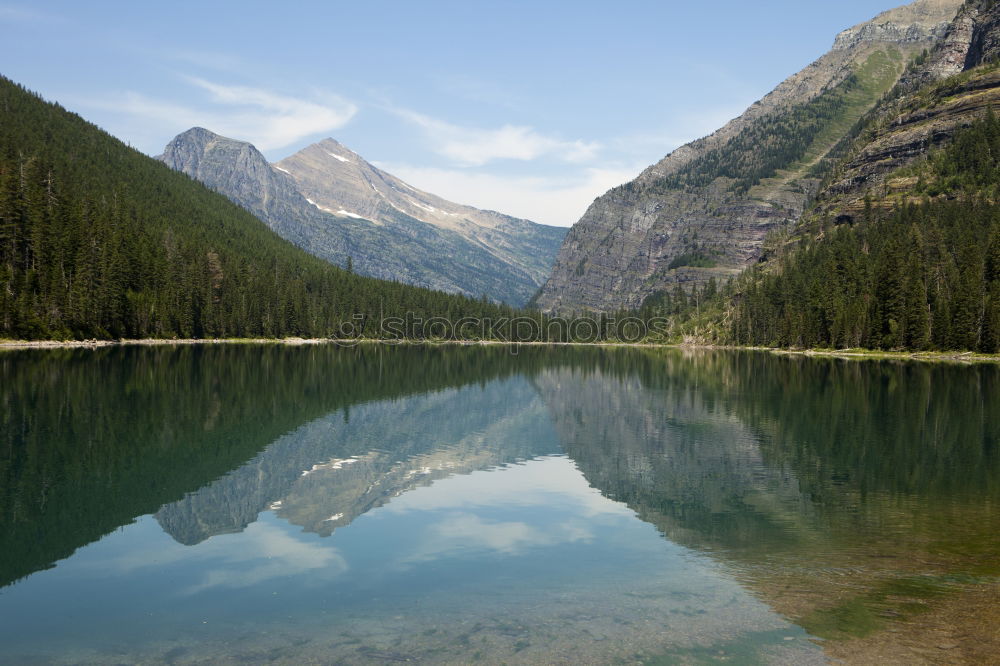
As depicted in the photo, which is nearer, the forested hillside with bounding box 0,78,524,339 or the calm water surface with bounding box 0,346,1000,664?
the calm water surface with bounding box 0,346,1000,664

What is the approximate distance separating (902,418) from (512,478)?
35889 millimetres

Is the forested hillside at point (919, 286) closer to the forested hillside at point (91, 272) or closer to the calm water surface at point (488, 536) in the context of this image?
the calm water surface at point (488, 536)

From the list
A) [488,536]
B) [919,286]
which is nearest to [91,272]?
[488,536]

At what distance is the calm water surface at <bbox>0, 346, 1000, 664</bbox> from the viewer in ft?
51.5

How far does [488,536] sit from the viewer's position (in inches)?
1000

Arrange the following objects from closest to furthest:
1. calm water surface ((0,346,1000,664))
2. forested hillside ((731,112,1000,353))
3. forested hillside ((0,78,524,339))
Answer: calm water surface ((0,346,1000,664)) < forested hillside ((0,78,524,339)) < forested hillside ((731,112,1000,353))

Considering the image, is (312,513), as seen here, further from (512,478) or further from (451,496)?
(512,478)

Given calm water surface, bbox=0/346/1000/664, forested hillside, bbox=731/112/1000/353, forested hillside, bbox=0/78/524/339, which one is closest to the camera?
calm water surface, bbox=0/346/1000/664

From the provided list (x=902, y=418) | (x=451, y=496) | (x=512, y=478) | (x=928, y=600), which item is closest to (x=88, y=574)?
(x=451, y=496)

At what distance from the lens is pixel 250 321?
194 metres

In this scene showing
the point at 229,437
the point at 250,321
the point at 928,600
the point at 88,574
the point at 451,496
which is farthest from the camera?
the point at 250,321

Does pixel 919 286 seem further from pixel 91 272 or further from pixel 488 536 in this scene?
pixel 91 272

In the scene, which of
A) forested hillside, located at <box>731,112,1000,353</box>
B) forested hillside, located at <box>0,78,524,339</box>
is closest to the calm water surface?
forested hillside, located at <box>0,78,524,339</box>

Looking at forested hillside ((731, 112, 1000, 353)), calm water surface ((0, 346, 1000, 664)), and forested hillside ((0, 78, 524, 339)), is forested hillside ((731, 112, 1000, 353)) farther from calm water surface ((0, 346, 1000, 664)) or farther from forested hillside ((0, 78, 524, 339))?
forested hillside ((0, 78, 524, 339))
